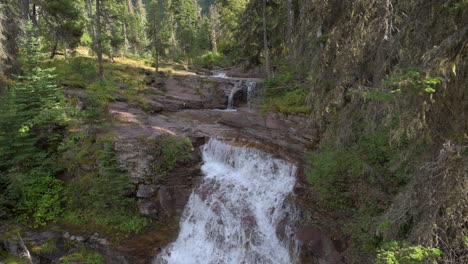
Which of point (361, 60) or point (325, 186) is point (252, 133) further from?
point (361, 60)

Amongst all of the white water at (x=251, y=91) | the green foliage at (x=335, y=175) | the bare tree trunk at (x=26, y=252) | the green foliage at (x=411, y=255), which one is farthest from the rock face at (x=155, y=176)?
the white water at (x=251, y=91)

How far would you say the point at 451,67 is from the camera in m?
4.52

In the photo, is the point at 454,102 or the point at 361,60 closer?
the point at 454,102

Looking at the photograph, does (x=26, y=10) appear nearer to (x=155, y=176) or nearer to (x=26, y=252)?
(x=155, y=176)

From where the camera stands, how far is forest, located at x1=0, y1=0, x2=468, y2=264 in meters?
4.86

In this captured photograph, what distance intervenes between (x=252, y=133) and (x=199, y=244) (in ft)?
20.5

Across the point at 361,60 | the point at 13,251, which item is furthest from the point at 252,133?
the point at 13,251

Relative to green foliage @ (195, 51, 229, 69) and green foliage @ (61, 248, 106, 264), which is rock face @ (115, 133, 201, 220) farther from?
green foliage @ (195, 51, 229, 69)

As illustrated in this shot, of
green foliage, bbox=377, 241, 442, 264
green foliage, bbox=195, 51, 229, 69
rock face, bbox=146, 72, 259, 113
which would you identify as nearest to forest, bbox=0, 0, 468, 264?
green foliage, bbox=377, 241, 442, 264

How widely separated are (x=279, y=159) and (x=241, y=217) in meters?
2.71

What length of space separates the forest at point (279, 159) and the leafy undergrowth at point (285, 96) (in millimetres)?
114

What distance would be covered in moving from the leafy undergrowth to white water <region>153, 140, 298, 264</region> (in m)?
4.41

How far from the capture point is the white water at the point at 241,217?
431 inches

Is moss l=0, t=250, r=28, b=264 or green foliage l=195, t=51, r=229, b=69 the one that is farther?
green foliage l=195, t=51, r=229, b=69
